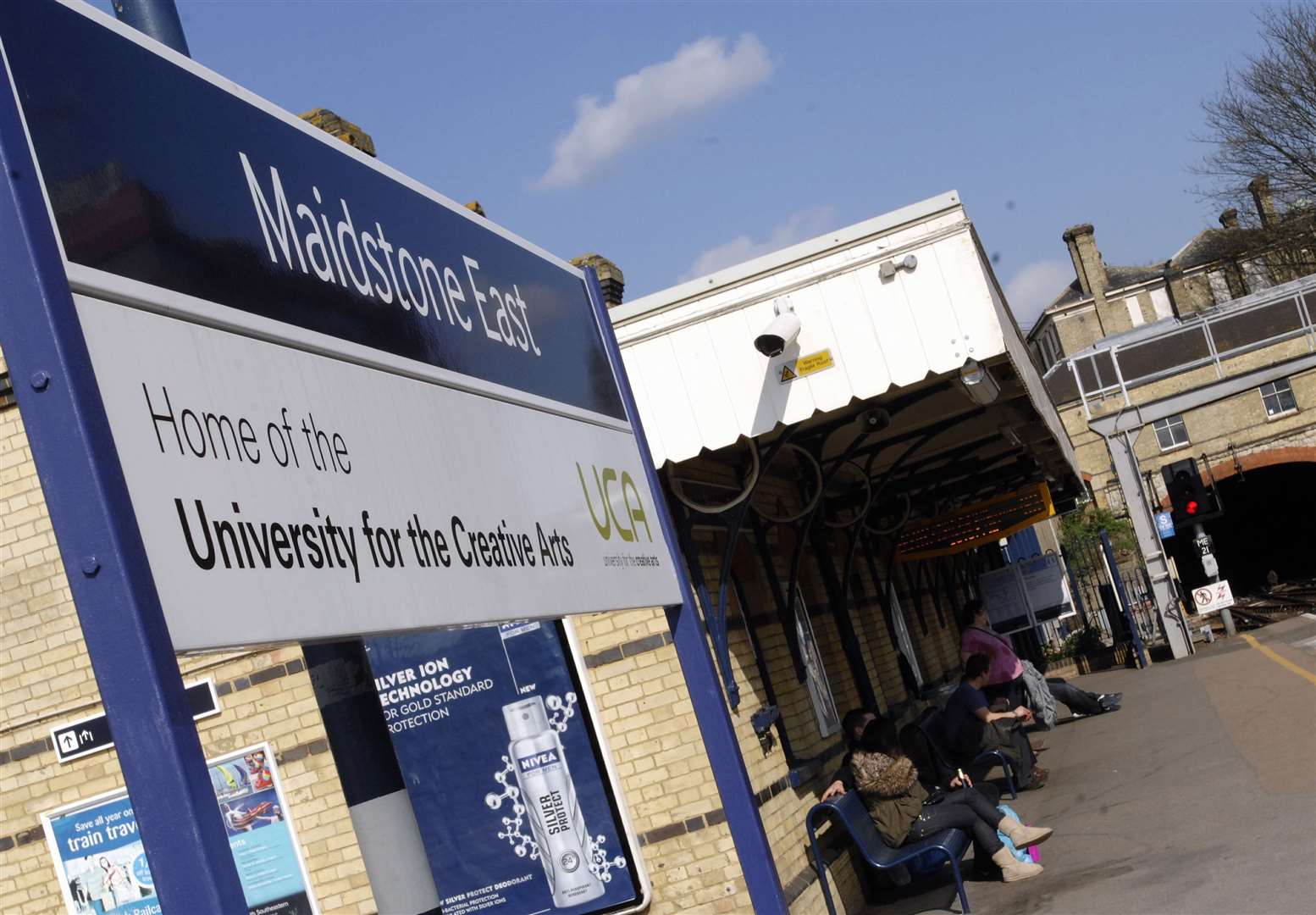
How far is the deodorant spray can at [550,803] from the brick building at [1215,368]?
18.7m

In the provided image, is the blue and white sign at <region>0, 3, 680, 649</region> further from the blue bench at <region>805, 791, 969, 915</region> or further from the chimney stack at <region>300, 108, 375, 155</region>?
the blue bench at <region>805, 791, 969, 915</region>

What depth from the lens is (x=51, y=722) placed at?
314 inches

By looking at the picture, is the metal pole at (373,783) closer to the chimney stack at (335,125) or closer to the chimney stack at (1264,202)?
the chimney stack at (335,125)

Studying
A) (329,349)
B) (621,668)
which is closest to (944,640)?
(621,668)

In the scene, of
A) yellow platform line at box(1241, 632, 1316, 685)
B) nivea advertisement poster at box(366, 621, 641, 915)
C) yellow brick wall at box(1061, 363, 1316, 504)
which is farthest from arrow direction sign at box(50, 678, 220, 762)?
yellow brick wall at box(1061, 363, 1316, 504)

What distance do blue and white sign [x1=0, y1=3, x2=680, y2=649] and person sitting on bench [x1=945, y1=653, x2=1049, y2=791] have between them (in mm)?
7961

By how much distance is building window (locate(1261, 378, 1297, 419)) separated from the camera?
48188 millimetres

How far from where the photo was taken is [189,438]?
7.16 ft

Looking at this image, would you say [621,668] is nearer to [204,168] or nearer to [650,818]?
[650,818]

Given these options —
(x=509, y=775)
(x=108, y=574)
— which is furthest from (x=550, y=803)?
(x=108, y=574)

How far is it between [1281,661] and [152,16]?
1794 centimetres

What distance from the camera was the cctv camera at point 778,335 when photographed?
21.6 ft

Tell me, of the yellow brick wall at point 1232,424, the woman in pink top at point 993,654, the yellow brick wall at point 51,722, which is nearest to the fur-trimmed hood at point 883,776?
the yellow brick wall at point 51,722

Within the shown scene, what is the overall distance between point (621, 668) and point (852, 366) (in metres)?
2.17
